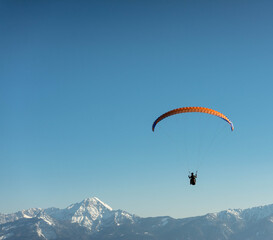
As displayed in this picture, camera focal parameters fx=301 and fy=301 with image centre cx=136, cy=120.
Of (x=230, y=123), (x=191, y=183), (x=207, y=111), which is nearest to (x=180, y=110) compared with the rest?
(x=207, y=111)

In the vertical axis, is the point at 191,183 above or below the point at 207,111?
below

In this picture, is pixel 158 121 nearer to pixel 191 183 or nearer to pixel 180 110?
pixel 180 110

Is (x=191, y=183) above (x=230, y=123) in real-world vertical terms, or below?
below

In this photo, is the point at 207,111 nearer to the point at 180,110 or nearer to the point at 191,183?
the point at 180,110

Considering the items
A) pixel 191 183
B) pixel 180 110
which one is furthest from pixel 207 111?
pixel 191 183

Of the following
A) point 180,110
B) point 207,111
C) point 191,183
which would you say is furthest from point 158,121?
point 191,183

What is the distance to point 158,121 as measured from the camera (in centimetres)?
4803

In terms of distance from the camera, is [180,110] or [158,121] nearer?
[180,110]

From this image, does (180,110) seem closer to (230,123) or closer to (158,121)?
(158,121)

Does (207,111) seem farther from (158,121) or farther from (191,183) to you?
(191,183)

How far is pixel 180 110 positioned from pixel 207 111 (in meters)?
4.01

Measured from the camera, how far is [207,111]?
44.7 m

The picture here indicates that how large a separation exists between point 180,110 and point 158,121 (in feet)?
15.7

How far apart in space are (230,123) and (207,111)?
471 centimetres
